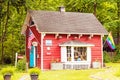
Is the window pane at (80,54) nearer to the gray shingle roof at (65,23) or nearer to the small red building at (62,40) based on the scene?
the small red building at (62,40)

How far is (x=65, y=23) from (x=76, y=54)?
334 cm

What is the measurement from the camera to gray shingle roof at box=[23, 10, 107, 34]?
35.4 metres

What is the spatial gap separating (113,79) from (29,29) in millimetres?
18359

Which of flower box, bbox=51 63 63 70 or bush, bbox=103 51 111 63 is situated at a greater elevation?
bush, bbox=103 51 111 63

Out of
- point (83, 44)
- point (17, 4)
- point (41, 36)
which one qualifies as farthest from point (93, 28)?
point (17, 4)

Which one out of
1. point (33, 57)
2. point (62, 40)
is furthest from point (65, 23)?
point (33, 57)

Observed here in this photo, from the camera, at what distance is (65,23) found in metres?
37.0

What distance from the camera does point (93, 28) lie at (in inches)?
1476

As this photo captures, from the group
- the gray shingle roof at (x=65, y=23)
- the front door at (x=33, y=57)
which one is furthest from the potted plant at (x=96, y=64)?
the front door at (x=33, y=57)

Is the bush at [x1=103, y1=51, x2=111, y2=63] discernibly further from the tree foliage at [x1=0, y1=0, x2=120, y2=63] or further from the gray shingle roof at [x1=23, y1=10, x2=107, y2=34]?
the gray shingle roof at [x1=23, y1=10, x2=107, y2=34]

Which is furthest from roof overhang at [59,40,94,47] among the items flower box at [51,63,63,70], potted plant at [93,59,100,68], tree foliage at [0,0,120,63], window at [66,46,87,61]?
tree foliage at [0,0,120,63]

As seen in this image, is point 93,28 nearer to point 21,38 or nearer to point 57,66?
point 57,66

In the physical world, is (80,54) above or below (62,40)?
below

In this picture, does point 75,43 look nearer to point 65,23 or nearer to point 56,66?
point 65,23
